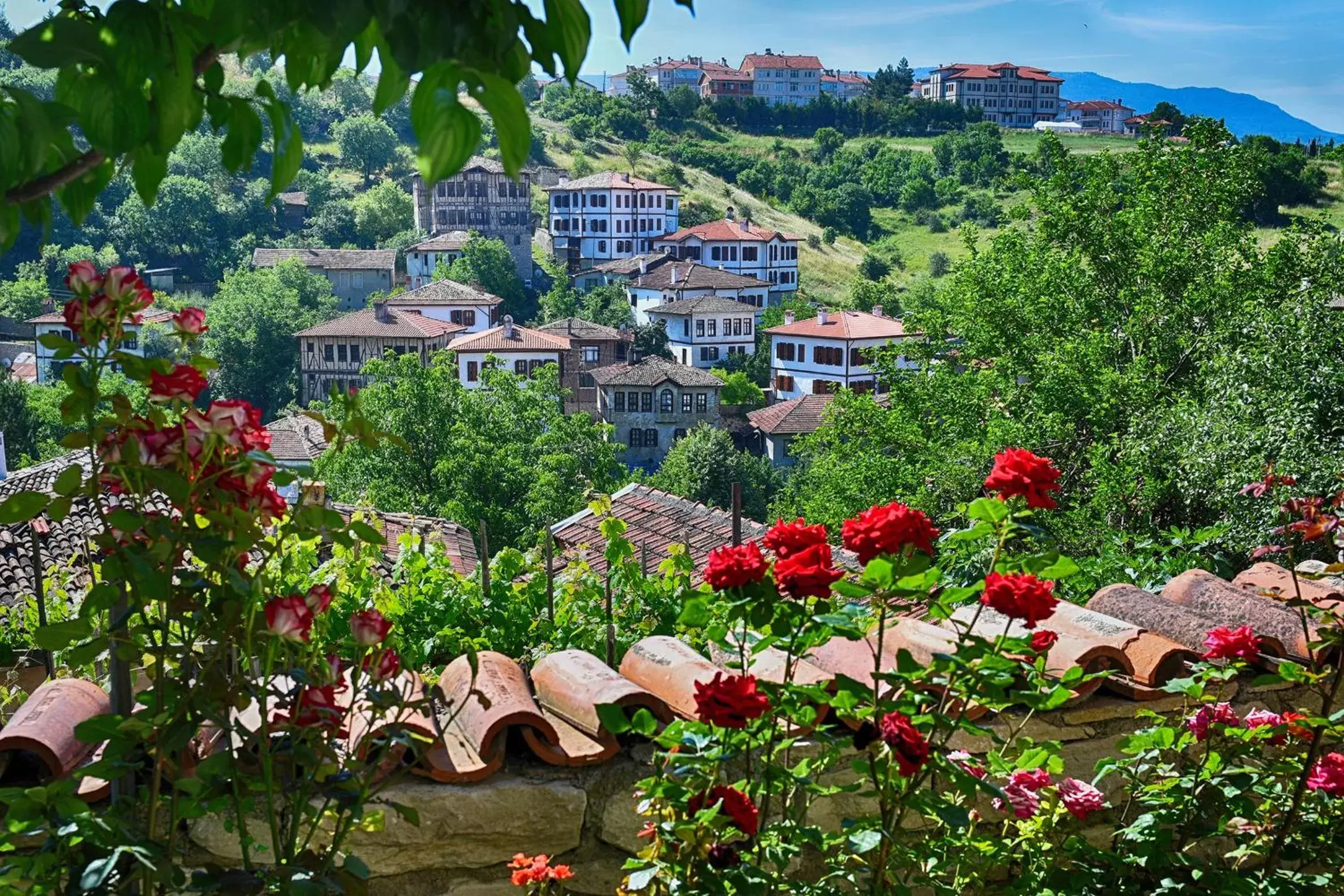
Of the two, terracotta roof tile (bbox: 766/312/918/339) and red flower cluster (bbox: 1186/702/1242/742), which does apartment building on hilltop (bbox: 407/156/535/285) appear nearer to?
terracotta roof tile (bbox: 766/312/918/339)

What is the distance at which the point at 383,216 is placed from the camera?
67.8 metres

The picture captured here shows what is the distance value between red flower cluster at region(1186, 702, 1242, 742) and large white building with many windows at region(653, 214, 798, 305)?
57.1 metres

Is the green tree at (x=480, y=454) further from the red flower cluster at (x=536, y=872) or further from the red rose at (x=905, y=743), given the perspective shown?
the red rose at (x=905, y=743)

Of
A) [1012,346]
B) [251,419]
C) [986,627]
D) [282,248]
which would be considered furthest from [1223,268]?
[282,248]

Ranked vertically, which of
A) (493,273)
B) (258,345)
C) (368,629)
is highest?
(368,629)

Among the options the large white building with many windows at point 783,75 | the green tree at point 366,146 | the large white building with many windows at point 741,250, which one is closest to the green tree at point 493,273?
the large white building with many windows at point 741,250

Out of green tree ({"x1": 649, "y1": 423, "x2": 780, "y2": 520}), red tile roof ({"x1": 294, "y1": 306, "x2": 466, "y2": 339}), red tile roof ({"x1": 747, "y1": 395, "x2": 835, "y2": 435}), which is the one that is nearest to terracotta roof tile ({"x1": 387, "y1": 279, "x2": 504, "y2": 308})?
red tile roof ({"x1": 294, "y1": 306, "x2": 466, "y2": 339})

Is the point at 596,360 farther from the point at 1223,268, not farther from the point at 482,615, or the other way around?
the point at 482,615

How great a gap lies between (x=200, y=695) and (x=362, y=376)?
151 ft

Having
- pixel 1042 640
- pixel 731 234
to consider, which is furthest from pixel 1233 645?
pixel 731 234

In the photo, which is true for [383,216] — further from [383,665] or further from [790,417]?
[383,665]

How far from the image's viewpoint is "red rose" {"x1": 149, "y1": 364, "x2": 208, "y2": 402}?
137cm

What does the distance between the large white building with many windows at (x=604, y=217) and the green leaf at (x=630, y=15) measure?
6160cm

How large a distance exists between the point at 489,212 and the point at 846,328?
25.3 metres
